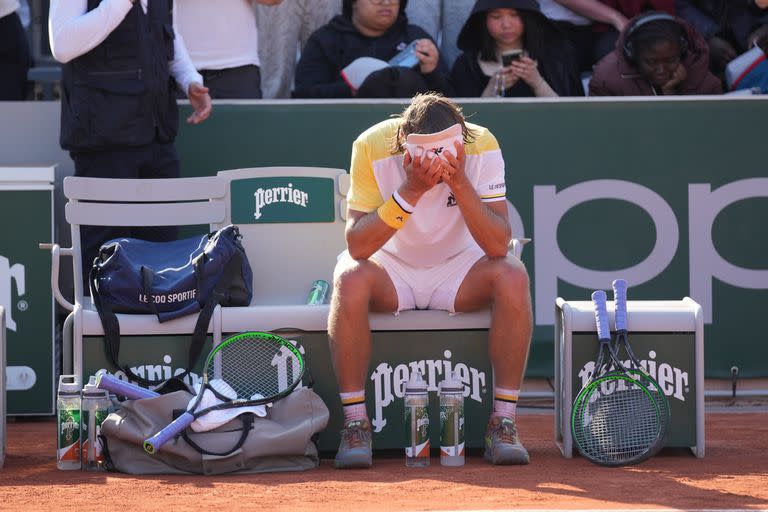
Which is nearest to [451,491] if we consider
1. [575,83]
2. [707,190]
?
[707,190]

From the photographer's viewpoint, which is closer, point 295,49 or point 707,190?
point 707,190

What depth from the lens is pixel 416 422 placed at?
5.21 m

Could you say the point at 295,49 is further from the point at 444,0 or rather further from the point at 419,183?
Result: the point at 419,183

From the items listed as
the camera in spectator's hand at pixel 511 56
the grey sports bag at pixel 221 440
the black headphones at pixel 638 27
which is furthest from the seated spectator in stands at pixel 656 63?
the grey sports bag at pixel 221 440

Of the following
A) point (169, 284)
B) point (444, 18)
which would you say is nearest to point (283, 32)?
point (444, 18)

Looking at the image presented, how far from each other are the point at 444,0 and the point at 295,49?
866mm

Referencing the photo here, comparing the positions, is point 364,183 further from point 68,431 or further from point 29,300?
point 29,300

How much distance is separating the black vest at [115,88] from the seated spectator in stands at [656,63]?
7.82 ft

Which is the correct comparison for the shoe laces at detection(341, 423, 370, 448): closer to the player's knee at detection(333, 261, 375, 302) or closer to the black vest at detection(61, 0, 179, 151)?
the player's knee at detection(333, 261, 375, 302)

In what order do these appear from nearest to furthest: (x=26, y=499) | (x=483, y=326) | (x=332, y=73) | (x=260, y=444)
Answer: (x=26, y=499)
(x=260, y=444)
(x=483, y=326)
(x=332, y=73)

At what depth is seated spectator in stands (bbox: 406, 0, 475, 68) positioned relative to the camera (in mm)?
7867

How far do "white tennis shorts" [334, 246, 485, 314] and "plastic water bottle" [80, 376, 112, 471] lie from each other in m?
1.00

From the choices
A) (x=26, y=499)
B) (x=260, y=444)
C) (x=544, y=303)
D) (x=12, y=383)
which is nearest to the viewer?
(x=26, y=499)

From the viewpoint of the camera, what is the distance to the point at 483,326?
548 cm
